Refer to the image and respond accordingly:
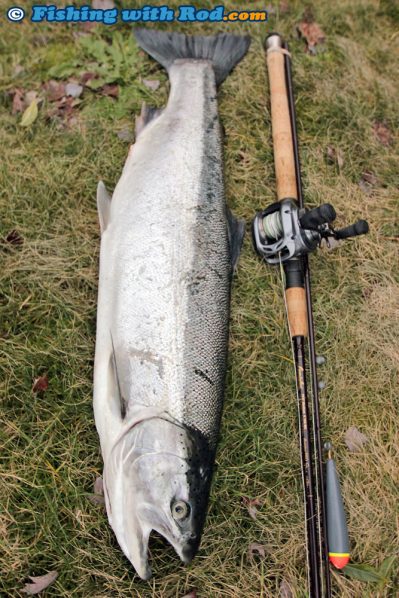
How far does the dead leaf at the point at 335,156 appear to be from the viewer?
3680 millimetres

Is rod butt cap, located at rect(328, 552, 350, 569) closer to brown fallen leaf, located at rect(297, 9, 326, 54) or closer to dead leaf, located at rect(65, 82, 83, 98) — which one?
dead leaf, located at rect(65, 82, 83, 98)

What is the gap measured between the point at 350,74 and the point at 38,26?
2.55 meters

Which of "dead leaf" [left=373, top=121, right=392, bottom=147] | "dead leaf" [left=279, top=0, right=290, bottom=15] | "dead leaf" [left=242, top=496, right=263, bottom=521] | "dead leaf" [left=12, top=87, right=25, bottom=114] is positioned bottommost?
"dead leaf" [left=242, top=496, right=263, bottom=521]

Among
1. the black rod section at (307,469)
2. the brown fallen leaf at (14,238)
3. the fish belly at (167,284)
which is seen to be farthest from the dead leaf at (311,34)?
the brown fallen leaf at (14,238)

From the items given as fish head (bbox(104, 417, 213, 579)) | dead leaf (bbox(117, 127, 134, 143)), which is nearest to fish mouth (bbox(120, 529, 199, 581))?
fish head (bbox(104, 417, 213, 579))

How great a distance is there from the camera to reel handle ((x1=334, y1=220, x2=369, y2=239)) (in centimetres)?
242

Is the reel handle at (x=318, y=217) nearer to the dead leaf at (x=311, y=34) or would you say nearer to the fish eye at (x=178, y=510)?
the fish eye at (x=178, y=510)

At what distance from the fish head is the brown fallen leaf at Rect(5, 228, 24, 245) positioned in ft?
5.13

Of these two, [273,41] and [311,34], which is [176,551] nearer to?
[273,41]

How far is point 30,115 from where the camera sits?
11.1ft

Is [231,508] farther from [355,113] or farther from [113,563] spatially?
[355,113]

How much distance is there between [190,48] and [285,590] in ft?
12.0

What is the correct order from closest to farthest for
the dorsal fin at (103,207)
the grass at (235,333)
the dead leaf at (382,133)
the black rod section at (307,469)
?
the black rod section at (307,469)
the grass at (235,333)
the dorsal fin at (103,207)
the dead leaf at (382,133)

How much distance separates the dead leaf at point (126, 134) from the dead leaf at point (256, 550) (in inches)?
111
